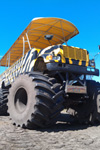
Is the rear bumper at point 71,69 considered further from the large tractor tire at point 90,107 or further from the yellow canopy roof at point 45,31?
the yellow canopy roof at point 45,31

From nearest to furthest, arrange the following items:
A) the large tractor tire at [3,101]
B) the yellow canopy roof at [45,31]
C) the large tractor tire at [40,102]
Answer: the large tractor tire at [40,102]
the yellow canopy roof at [45,31]
the large tractor tire at [3,101]

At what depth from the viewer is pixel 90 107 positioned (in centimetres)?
573

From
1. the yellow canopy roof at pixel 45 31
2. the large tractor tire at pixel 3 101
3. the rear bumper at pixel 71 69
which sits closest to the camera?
the rear bumper at pixel 71 69

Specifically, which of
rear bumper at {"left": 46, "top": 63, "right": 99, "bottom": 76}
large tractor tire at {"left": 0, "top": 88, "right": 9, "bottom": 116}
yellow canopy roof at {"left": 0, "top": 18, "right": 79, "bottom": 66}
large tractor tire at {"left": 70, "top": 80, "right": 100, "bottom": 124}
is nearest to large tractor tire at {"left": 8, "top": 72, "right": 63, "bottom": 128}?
rear bumper at {"left": 46, "top": 63, "right": 99, "bottom": 76}

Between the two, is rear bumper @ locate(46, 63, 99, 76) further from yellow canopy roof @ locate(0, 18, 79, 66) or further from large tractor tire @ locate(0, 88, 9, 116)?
large tractor tire @ locate(0, 88, 9, 116)

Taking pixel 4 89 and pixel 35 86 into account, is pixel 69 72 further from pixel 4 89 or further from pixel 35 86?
pixel 4 89

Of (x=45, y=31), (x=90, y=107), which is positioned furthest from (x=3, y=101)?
(x=90, y=107)

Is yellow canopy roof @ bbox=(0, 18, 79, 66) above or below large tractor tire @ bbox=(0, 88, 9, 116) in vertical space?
above

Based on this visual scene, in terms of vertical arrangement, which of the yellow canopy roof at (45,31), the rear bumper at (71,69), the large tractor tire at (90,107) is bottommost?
the large tractor tire at (90,107)

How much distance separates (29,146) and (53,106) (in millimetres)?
1412

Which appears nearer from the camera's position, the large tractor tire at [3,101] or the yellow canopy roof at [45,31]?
the yellow canopy roof at [45,31]

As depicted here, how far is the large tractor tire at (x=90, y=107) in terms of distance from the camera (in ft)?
18.0

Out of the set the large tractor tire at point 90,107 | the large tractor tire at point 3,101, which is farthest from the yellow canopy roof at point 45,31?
the large tractor tire at point 90,107

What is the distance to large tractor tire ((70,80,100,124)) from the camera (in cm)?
548
